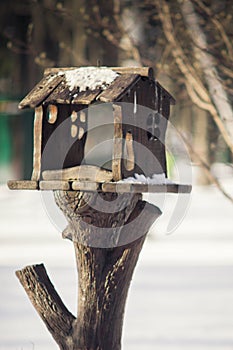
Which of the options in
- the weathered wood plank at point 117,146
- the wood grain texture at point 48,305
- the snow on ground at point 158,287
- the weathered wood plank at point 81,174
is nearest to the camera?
the weathered wood plank at point 117,146

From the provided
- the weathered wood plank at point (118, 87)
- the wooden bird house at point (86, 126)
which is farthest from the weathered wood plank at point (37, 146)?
the weathered wood plank at point (118, 87)

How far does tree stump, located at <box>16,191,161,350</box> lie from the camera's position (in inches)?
158

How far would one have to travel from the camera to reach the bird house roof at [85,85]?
393 cm

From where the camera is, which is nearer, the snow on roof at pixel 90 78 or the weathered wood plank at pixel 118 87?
the weathered wood plank at pixel 118 87

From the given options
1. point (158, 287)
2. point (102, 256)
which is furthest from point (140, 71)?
point (158, 287)

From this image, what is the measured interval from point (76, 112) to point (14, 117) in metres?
17.4

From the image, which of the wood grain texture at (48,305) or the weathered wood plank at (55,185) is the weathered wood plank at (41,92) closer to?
the weathered wood plank at (55,185)

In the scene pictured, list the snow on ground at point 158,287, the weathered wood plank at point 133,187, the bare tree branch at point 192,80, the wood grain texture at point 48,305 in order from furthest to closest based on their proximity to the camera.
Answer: the bare tree branch at point 192,80
the snow on ground at point 158,287
the wood grain texture at point 48,305
the weathered wood plank at point 133,187

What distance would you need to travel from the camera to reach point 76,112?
4.26 meters

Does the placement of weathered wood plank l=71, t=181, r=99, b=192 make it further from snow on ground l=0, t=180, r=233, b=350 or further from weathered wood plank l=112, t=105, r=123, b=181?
snow on ground l=0, t=180, r=233, b=350

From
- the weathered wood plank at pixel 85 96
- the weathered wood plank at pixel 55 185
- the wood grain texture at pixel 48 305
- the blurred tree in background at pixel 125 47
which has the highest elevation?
the blurred tree in background at pixel 125 47

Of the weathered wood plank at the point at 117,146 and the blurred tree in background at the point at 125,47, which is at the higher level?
the blurred tree in background at the point at 125,47

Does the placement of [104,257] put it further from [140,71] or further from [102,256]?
[140,71]

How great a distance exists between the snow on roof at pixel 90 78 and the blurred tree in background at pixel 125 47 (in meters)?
2.62
